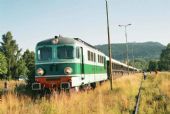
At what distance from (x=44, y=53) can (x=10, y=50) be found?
6900 centimetres

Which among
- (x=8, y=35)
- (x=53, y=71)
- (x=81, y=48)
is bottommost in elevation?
(x=53, y=71)

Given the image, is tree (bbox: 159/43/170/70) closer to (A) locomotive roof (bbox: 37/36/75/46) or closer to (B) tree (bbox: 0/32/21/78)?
(B) tree (bbox: 0/32/21/78)

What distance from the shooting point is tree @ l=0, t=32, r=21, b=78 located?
83688 mm

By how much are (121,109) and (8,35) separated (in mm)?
75884

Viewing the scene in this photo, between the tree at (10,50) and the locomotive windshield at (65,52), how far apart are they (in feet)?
219

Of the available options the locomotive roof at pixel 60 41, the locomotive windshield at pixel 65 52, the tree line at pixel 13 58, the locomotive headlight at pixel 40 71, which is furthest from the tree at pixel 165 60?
the locomotive headlight at pixel 40 71

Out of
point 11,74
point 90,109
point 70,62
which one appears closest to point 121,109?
point 90,109

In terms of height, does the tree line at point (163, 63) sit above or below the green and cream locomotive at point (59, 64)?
above

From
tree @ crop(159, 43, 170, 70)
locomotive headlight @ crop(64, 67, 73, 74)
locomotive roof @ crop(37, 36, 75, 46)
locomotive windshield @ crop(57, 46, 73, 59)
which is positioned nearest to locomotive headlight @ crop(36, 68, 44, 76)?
locomotive windshield @ crop(57, 46, 73, 59)

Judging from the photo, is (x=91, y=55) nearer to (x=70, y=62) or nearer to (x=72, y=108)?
(x=70, y=62)

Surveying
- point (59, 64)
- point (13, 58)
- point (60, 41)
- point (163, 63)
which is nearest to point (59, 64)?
point (59, 64)

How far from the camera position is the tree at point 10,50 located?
8369 cm

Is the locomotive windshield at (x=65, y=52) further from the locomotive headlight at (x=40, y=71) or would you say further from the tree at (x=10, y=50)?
the tree at (x=10, y=50)

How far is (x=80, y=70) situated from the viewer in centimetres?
1838
